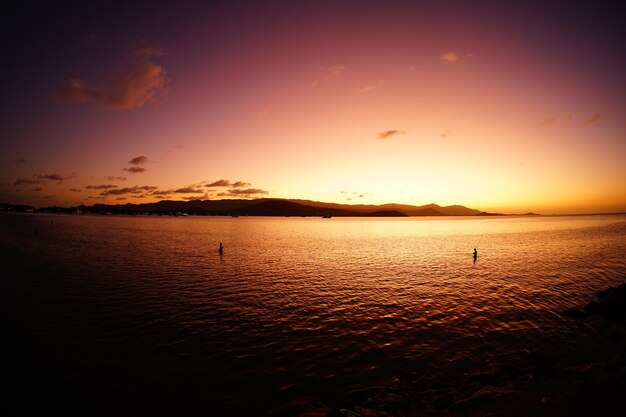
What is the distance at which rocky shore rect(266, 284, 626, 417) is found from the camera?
12594mm

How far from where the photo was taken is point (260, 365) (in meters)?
17.7

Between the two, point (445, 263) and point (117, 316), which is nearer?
point (117, 316)

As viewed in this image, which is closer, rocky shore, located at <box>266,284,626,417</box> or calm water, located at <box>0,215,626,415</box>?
rocky shore, located at <box>266,284,626,417</box>

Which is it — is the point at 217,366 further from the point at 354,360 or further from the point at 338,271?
the point at 338,271

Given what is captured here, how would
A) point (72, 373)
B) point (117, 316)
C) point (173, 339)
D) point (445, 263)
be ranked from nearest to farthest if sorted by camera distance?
point (72, 373) < point (173, 339) < point (117, 316) < point (445, 263)

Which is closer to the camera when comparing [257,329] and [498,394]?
[498,394]

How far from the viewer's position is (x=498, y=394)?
1372 centimetres

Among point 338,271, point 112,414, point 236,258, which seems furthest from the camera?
point 236,258

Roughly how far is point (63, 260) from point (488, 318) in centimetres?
6289

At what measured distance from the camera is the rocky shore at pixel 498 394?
12594 millimetres

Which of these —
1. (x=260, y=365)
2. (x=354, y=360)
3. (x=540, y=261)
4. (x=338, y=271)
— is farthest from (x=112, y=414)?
(x=540, y=261)

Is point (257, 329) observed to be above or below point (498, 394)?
below

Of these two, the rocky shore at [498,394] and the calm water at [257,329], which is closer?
the rocky shore at [498,394]

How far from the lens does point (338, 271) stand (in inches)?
1882
